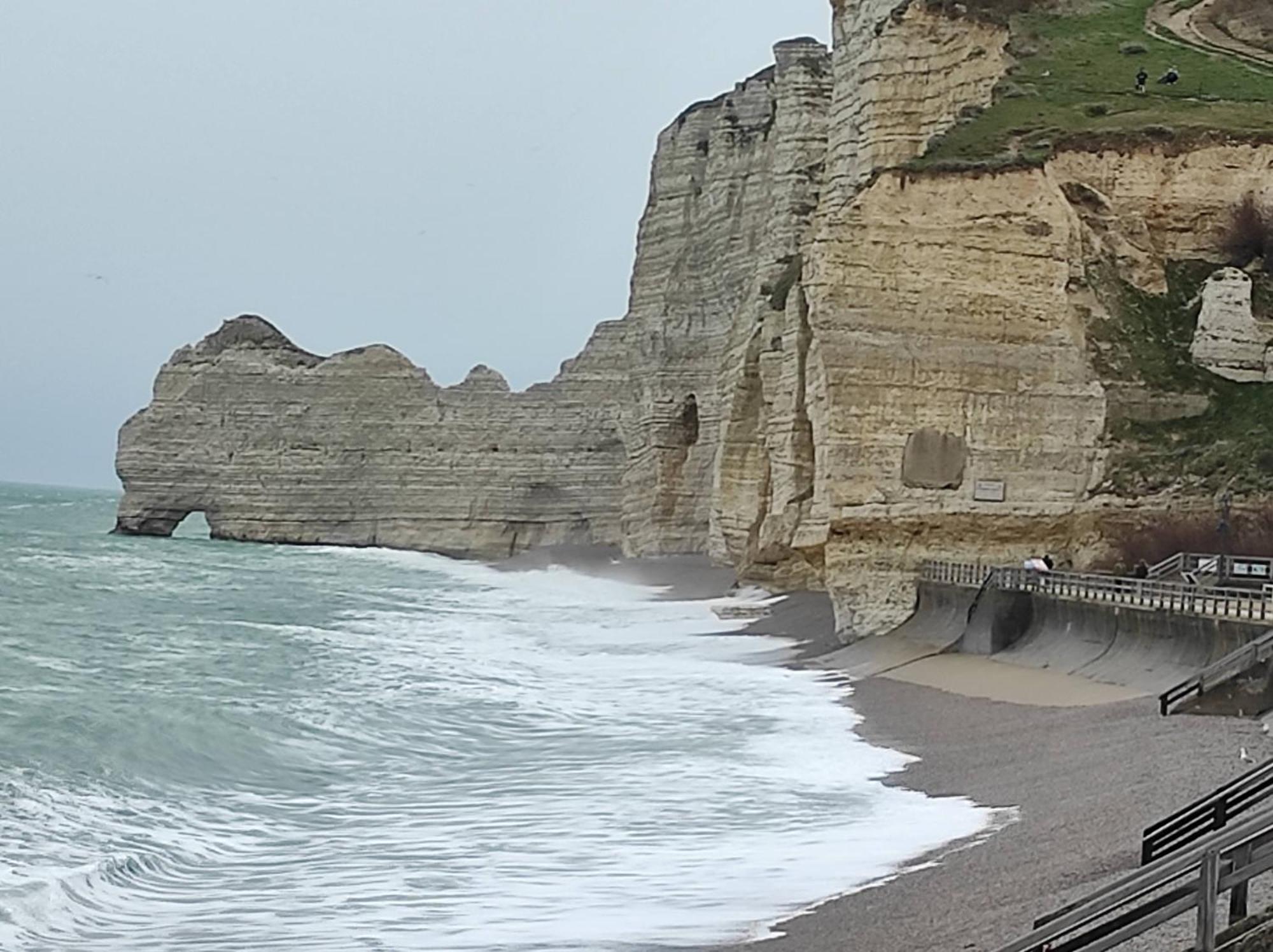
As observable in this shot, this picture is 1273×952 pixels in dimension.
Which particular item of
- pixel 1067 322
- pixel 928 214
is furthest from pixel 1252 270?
pixel 928 214

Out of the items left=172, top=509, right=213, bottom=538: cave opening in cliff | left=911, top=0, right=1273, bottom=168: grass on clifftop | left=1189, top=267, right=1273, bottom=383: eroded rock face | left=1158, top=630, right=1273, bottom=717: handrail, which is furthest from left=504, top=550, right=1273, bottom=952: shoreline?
left=172, top=509, right=213, bottom=538: cave opening in cliff

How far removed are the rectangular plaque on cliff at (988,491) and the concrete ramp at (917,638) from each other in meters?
1.90

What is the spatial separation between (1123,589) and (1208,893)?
1710cm

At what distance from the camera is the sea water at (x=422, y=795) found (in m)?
11.2

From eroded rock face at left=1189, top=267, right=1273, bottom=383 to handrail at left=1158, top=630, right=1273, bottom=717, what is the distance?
15.0m

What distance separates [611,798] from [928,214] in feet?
57.5

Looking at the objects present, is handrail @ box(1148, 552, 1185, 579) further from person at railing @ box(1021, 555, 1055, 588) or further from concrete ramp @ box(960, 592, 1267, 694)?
concrete ramp @ box(960, 592, 1267, 694)

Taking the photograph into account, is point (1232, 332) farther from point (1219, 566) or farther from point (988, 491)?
point (1219, 566)

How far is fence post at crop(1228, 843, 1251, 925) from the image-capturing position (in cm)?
649

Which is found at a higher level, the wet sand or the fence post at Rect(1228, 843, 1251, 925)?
the fence post at Rect(1228, 843, 1251, 925)

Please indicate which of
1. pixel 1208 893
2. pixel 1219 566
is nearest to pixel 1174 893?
pixel 1208 893

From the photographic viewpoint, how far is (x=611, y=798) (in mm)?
15523

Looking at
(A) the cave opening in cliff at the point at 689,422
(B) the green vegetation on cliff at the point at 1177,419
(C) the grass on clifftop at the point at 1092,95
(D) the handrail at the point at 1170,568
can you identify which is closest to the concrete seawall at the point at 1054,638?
(D) the handrail at the point at 1170,568

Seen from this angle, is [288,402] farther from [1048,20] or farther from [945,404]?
[945,404]
